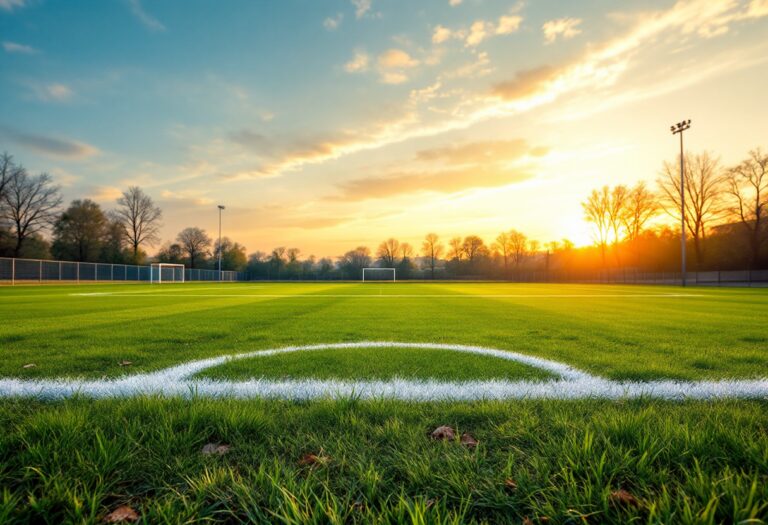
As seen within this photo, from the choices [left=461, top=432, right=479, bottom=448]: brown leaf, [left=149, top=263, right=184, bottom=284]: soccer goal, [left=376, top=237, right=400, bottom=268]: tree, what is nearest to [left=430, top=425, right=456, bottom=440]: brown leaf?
[left=461, top=432, right=479, bottom=448]: brown leaf

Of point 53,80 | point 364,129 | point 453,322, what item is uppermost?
point 53,80

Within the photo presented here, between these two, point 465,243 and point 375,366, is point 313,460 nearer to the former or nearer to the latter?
point 375,366

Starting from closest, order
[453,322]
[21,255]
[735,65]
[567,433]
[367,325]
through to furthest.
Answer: [567,433] → [367,325] → [453,322] → [735,65] → [21,255]

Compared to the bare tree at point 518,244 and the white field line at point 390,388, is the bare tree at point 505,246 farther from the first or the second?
the white field line at point 390,388

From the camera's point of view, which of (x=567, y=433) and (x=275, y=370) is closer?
(x=567, y=433)

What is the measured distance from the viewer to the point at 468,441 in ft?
5.14

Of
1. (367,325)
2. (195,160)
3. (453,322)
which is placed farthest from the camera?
(195,160)

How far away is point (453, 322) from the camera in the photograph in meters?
6.46

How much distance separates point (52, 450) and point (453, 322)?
18.6 feet

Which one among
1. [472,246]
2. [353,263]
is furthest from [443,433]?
[472,246]

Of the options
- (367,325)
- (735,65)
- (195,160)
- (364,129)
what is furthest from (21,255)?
(735,65)

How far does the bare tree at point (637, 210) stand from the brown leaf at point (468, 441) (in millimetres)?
50784

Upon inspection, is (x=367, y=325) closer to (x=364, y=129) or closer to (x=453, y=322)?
(x=453, y=322)

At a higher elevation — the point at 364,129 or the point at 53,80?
the point at 53,80
